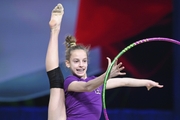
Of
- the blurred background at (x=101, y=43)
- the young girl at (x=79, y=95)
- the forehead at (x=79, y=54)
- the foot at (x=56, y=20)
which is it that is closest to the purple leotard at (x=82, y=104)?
the young girl at (x=79, y=95)

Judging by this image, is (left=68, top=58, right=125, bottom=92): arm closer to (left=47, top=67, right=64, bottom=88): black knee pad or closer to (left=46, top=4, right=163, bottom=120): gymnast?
(left=46, top=4, right=163, bottom=120): gymnast

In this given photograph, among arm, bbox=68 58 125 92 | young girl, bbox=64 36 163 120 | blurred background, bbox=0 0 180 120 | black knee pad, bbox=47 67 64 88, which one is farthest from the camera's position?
blurred background, bbox=0 0 180 120

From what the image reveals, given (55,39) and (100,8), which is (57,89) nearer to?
(55,39)

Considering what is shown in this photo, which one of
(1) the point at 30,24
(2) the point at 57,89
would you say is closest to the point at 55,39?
(2) the point at 57,89

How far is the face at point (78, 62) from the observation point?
300 cm

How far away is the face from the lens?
3.00 metres

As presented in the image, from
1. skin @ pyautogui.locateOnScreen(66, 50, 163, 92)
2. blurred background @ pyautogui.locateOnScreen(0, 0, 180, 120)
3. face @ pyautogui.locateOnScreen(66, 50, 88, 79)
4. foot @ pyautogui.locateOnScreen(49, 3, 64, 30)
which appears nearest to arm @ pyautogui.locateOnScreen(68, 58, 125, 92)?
skin @ pyautogui.locateOnScreen(66, 50, 163, 92)

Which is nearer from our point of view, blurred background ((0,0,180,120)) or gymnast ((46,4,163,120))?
gymnast ((46,4,163,120))

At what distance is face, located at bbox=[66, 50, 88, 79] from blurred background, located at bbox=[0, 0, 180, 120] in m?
1.70

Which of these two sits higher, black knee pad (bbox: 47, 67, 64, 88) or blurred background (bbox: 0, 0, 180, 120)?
blurred background (bbox: 0, 0, 180, 120)

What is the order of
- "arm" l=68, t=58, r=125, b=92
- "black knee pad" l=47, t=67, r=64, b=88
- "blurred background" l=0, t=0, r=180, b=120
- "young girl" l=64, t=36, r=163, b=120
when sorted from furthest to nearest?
"blurred background" l=0, t=0, r=180, b=120 < "black knee pad" l=47, t=67, r=64, b=88 < "young girl" l=64, t=36, r=163, b=120 < "arm" l=68, t=58, r=125, b=92

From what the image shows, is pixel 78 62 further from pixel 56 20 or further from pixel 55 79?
pixel 56 20

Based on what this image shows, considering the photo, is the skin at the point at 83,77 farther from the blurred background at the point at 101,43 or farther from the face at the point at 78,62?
the blurred background at the point at 101,43

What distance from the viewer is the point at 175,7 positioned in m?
4.60
